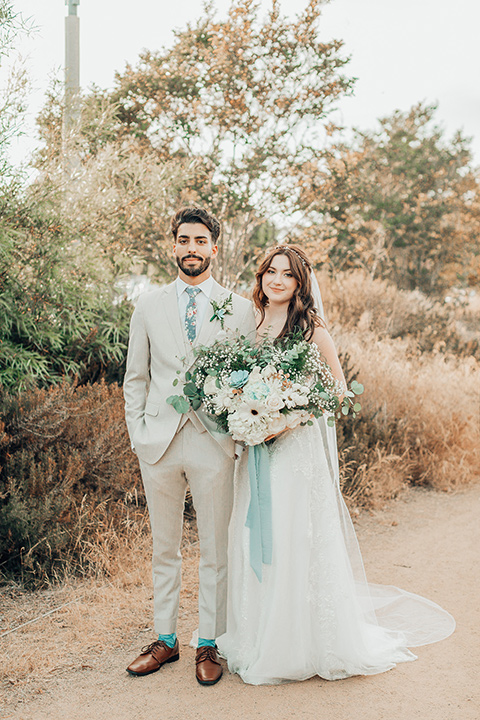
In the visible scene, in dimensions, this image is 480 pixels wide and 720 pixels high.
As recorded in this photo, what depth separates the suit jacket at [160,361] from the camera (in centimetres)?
329

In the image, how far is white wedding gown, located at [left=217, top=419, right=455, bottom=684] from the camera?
331cm

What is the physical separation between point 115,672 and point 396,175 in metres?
19.9

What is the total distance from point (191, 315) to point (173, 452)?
70cm

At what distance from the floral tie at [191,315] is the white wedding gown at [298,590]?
28.0 inches

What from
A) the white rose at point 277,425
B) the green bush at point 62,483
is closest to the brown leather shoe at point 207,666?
the white rose at point 277,425

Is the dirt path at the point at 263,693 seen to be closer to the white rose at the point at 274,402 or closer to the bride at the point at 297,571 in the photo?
the bride at the point at 297,571

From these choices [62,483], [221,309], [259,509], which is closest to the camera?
[221,309]

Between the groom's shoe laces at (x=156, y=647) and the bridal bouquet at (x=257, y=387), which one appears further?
the groom's shoe laces at (x=156, y=647)

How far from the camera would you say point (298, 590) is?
333 centimetres

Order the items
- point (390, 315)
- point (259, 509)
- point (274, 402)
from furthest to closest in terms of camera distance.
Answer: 1. point (390, 315)
2. point (259, 509)
3. point (274, 402)

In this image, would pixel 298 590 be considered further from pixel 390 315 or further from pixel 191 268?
pixel 390 315

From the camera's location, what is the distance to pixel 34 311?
6.15 meters

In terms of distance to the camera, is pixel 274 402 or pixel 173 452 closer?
pixel 274 402

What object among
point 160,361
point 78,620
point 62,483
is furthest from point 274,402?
point 62,483
